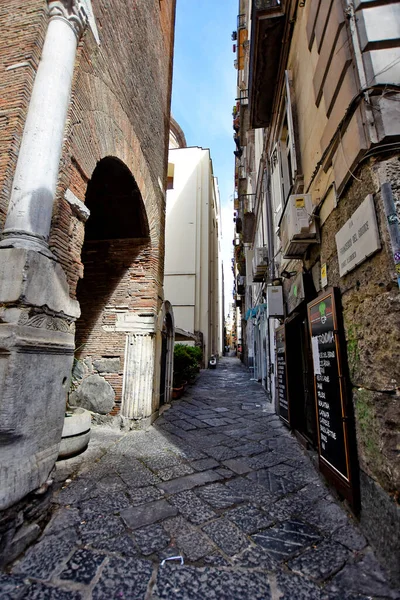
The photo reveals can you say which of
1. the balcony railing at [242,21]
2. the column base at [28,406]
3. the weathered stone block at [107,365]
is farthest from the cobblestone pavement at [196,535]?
the balcony railing at [242,21]

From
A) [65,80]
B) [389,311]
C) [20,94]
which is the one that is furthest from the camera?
[65,80]

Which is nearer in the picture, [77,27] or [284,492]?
[284,492]

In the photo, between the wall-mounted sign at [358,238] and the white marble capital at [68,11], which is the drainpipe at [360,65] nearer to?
the wall-mounted sign at [358,238]

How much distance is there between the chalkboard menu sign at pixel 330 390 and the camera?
2246 mm

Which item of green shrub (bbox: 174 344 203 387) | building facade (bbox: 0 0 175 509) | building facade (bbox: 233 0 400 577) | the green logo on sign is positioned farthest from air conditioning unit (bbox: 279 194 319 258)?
green shrub (bbox: 174 344 203 387)

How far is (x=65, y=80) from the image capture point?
8.67 feet

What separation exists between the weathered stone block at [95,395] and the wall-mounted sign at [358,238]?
4046mm

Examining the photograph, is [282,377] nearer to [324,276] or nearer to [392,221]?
[324,276]

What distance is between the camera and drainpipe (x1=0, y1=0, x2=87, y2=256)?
222 cm

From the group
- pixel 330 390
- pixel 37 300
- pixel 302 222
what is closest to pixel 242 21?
pixel 302 222

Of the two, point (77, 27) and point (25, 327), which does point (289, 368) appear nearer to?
point (25, 327)

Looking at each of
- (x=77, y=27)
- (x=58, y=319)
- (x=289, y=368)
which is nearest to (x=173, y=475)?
(x=58, y=319)

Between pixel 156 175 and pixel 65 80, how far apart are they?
3.36m

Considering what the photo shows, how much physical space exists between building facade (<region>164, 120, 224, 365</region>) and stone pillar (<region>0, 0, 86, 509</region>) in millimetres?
11909
